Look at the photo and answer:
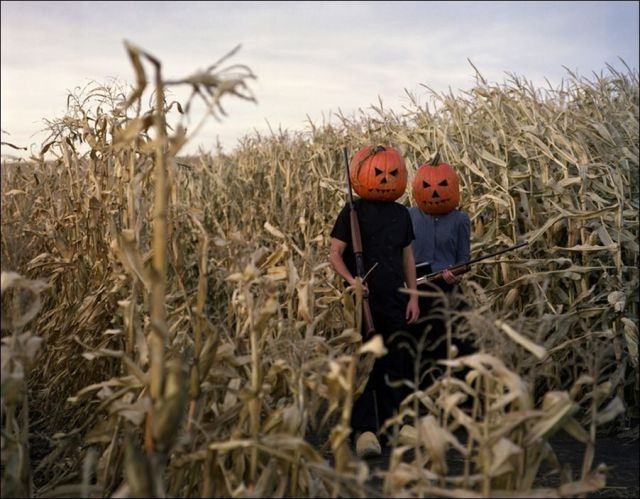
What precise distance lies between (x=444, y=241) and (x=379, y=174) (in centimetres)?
75

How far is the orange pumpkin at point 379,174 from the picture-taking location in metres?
5.01

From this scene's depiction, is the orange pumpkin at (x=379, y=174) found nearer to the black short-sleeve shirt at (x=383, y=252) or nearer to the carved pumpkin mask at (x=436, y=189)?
the black short-sleeve shirt at (x=383, y=252)

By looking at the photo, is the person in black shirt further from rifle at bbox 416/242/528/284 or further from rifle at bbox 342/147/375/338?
rifle at bbox 416/242/528/284

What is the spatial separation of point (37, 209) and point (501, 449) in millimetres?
3866

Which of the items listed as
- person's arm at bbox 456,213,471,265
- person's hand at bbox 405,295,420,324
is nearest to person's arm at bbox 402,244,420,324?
person's hand at bbox 405,295,420,324

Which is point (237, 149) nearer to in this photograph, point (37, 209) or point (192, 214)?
point (37, 209)

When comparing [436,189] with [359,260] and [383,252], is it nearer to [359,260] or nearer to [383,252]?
[383,252]

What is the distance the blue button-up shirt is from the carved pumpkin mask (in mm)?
77

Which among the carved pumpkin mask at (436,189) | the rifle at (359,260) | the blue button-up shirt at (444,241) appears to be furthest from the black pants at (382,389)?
the carved pumpkin mask at (436,189)

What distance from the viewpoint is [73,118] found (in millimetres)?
5426

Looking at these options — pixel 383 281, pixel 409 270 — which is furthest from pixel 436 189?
pixel 383 281

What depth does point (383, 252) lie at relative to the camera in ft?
16.4

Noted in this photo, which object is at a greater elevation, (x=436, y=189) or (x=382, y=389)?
(x=436, y=189)

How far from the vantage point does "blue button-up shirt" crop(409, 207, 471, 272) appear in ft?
18.1
